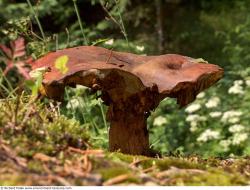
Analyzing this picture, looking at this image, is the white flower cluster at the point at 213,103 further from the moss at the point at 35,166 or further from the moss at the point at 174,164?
the moss at the point at 35,166

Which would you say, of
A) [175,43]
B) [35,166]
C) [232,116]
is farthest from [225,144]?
[175,43]

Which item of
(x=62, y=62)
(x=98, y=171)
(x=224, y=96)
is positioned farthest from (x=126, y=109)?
(x=224, y=96)

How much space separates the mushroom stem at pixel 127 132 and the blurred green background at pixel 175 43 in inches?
24.7

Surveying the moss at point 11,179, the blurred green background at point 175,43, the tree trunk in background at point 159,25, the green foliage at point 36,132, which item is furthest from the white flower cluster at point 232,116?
the moss at point 11,179

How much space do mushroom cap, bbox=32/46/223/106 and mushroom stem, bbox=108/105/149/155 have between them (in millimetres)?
109

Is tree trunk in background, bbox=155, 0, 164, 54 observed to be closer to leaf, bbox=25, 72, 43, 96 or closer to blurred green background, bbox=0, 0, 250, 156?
blurred green background, bbox=0, 0, 250, 156

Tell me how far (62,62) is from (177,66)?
758 mm

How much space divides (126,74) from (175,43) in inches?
216

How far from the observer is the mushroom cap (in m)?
1.75

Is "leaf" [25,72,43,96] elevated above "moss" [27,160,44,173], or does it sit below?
above

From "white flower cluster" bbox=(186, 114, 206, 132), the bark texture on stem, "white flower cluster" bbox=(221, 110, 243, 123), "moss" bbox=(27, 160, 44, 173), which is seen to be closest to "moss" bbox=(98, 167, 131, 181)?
"moss" bbox=(27, 160, 44, 173)

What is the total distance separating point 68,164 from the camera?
4.13 ft

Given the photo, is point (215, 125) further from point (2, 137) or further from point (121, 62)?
point (2, 137)

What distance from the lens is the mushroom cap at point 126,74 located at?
175cm
